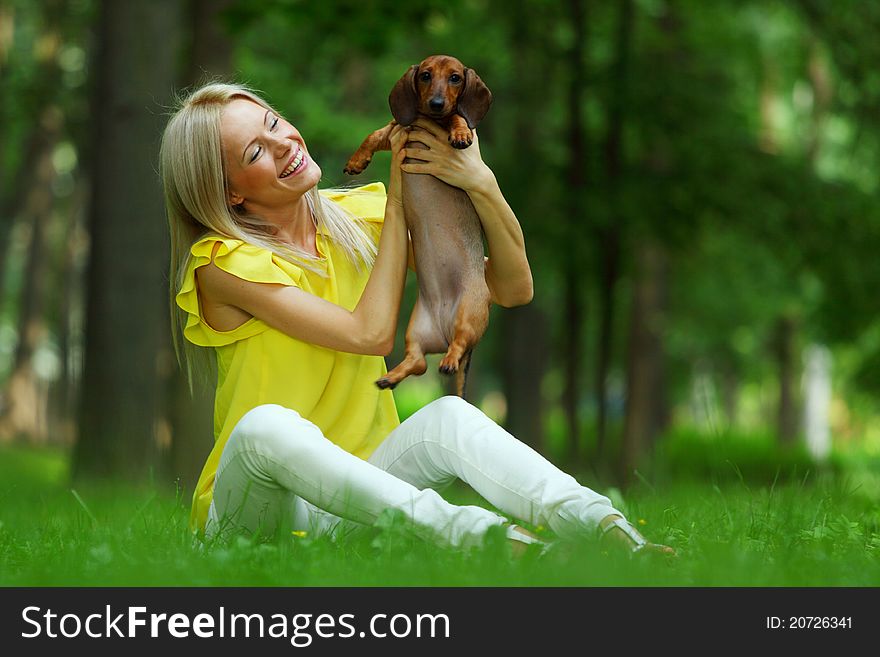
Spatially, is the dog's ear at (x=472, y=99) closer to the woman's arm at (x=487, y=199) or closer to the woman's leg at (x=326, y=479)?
the woman's arm at (x=487, y=199)

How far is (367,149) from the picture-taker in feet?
12.3

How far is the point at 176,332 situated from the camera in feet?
13.5

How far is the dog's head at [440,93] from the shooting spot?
357 cm

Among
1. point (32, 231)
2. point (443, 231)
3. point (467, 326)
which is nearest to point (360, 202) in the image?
point (443, 231)

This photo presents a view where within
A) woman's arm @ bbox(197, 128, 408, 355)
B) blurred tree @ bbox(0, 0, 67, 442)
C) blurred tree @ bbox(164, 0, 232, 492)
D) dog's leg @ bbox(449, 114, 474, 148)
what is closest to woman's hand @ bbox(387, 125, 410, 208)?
woman's arm @ bbox(197, 128, 408, 355)

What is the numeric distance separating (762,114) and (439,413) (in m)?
16.8

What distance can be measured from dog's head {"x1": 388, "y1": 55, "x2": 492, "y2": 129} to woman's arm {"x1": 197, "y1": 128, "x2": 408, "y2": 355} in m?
0.09

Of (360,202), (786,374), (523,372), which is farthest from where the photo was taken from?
(786,374)

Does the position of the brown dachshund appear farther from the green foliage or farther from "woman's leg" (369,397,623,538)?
the green foliage

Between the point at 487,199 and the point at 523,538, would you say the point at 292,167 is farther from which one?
the point at 523,538

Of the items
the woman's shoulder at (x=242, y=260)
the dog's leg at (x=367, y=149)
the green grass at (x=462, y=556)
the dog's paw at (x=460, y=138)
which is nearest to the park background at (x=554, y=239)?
the green grass at (x=462, y=556)

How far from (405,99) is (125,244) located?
18.6 ft
